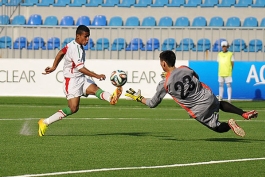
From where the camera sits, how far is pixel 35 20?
105 ft

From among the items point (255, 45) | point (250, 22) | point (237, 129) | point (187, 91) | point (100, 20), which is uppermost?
point (100, 20)

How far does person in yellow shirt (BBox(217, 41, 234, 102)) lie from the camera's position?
25766mm

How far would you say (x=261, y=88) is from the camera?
26.8 meters

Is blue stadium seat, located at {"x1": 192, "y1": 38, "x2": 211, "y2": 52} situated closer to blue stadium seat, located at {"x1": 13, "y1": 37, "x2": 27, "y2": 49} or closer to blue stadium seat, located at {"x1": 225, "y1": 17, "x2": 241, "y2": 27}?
blue stadium seat, located at {"x1": 225, "y1": 17, "x2": 241, "y2": 27}

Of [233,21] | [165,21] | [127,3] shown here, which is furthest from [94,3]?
[233,21]

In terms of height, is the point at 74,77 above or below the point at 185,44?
below

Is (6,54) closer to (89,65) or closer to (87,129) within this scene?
(89,65)

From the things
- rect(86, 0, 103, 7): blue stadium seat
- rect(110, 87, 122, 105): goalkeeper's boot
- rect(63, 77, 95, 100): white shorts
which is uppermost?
rect(86, 0, 103, 7): blue stadium seat

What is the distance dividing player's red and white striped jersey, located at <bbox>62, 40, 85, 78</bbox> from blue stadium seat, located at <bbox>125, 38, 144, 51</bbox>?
14.7 meters

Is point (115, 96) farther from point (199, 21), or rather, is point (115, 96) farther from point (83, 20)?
point (83, 20)

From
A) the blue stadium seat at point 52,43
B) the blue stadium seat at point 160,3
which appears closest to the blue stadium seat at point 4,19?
the blue stadium seat at point 52,43

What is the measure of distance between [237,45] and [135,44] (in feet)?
13.2

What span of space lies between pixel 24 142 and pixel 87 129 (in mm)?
3070

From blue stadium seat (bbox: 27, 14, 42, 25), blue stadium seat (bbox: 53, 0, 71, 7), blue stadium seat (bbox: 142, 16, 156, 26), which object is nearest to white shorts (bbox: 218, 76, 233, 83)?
blue stadium seat (bbox: 142, 16, 156, 26)
